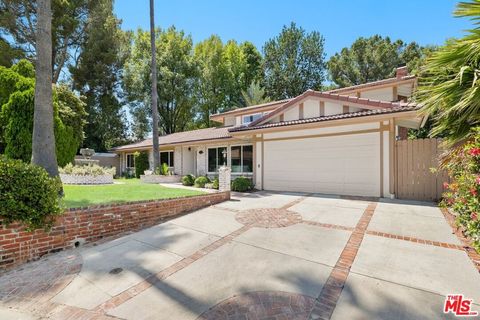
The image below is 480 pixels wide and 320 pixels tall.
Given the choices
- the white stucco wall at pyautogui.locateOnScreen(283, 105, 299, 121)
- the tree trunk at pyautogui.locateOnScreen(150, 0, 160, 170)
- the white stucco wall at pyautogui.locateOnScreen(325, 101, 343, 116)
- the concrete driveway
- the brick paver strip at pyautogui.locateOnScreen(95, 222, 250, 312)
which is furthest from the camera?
the tree trunk at pyautogui.locateOnScreen(150, 0, 160, 170)

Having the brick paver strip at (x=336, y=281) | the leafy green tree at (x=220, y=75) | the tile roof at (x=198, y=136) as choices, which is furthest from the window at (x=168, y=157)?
the brick paver strip at (x=336, y=281)

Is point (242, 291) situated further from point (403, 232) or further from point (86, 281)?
point (403, 232)

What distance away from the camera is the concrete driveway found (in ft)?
9.58

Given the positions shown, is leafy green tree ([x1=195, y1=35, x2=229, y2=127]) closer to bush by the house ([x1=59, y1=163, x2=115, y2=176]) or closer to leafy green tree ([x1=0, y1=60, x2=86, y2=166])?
leafy green tree ([x1=0, y1=60, x2=86, y2=166])

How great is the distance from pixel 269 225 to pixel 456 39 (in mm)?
4932

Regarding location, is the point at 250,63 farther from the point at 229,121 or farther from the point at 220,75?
the point at 229,121

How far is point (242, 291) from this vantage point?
3225mm

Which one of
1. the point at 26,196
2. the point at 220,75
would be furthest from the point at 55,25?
the point at 26,196

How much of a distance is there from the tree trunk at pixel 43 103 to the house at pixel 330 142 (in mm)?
8166

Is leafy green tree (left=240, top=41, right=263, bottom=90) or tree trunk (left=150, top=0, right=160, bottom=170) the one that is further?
leafy green tree (left=240, top=41, right=263, bottom=90)

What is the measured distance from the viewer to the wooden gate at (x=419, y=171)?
8.44 m

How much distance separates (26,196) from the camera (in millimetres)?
4465

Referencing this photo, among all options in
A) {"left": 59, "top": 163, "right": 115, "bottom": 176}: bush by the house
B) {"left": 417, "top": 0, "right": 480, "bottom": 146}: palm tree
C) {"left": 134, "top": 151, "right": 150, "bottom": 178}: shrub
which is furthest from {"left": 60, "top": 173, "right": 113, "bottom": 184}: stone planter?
{"left": 417, "top": 0, "right": 480, "bottom": 146}: palm tree

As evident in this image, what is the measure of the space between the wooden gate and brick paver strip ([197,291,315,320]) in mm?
7981
